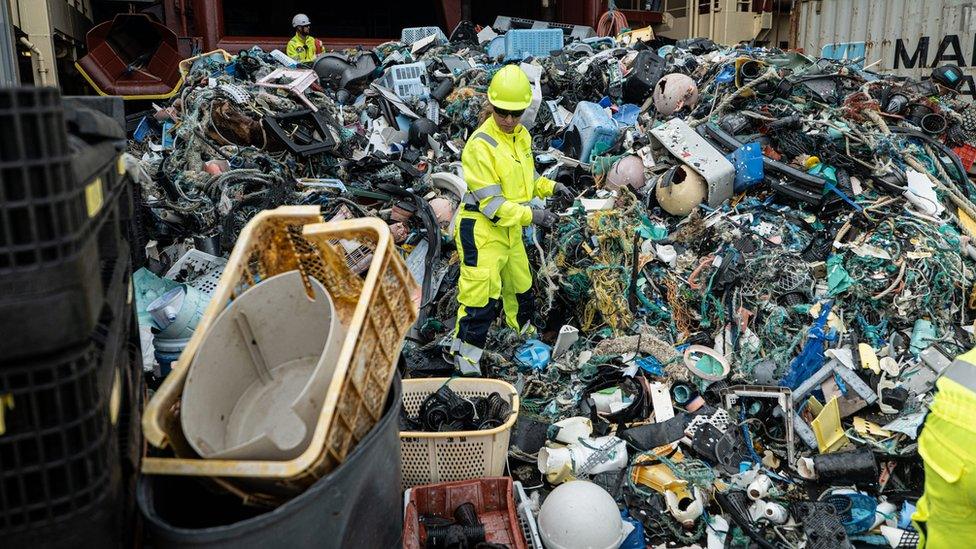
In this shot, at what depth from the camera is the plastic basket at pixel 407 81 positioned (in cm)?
809

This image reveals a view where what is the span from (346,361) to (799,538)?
250 centimetres

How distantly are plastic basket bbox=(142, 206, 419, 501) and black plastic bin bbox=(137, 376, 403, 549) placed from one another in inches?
2.2

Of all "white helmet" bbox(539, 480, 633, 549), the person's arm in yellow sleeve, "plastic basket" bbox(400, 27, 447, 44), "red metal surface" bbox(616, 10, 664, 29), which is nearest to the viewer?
"white helmet" bbox(539, 480, 633, 549)

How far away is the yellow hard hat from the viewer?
160 inches

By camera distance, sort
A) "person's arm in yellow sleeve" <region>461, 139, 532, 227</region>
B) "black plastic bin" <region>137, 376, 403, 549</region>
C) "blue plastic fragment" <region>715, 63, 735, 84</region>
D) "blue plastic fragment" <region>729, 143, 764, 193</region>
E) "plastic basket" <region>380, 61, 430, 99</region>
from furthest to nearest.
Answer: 1. "plastic basket" <region>380, 61, 430, 99</region>
2. "blue plastic fragment" <region>715, 63, 735, 84</region>
3. "blue plastic fragment" <region>729, 143, 764, 193</region>
4. "person's arm in yellow sleeve" <region>461, 139, 532, 227</region>
5. "black plastic bin" <region>137, 376, 403, 549</region>

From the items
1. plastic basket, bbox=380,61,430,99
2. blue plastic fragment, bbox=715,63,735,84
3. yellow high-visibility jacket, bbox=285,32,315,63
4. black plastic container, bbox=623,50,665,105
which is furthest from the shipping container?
yellow high-visibility jacket, bbox=285,32,315,63

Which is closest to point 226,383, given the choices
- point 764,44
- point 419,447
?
point 419,447

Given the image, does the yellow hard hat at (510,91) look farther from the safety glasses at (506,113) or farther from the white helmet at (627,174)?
the white helmet at (627,174)

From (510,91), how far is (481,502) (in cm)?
228

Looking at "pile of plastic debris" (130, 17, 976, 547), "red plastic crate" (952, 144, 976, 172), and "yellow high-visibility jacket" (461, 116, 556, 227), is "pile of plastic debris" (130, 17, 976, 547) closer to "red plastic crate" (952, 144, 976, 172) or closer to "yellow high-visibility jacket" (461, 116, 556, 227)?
"red plastic crate" (952, 144, 976, 172)

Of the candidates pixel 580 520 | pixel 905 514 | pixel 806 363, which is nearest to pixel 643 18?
pixel 806 363

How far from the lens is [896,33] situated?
9.88m

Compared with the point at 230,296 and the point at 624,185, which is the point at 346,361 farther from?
the point at 624,185

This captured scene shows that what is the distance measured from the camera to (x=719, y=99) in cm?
687
